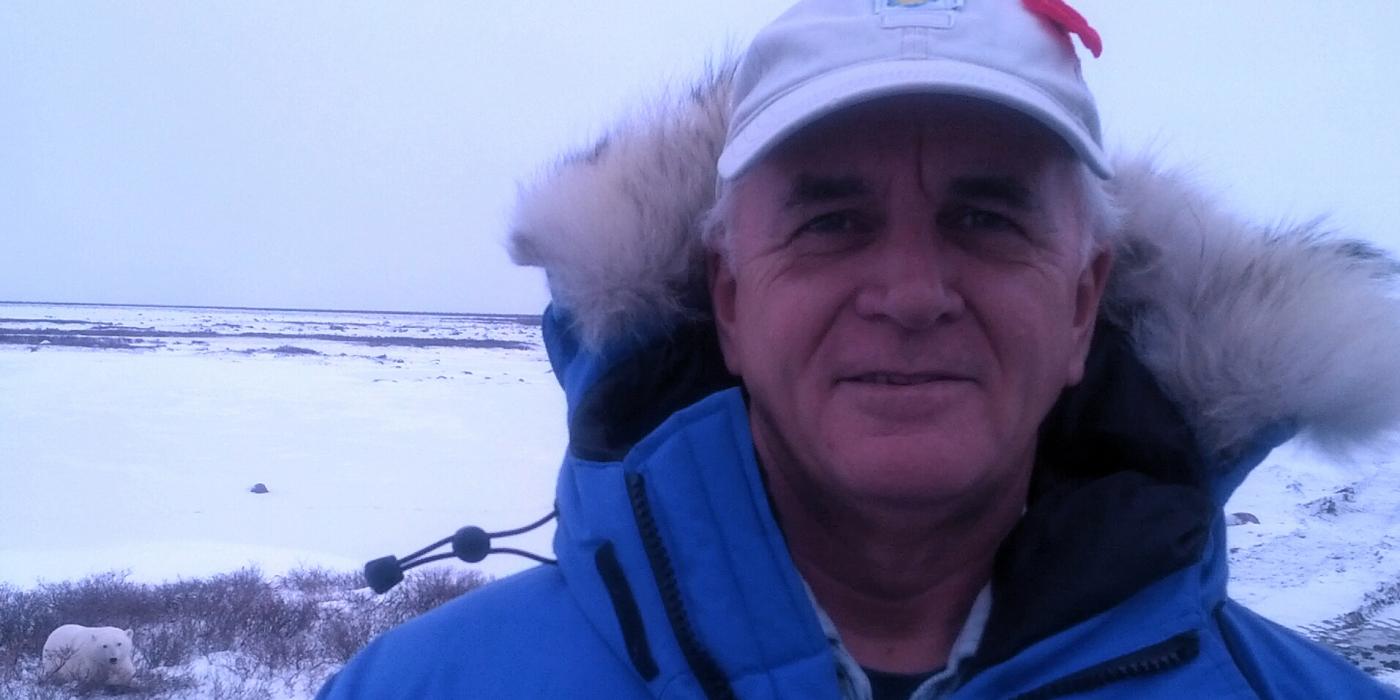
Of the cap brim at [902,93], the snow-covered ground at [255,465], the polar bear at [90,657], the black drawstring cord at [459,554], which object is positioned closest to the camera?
the cap brim at [902,93]

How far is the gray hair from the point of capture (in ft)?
4.20

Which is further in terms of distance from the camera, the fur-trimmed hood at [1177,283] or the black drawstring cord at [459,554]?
the black drawstring cord at [459,554]

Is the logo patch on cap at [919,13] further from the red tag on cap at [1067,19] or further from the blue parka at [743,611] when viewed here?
the blue parka at [743,611]

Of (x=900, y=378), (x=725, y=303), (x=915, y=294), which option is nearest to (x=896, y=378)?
(x=900, y=378)

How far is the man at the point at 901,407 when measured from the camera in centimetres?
115

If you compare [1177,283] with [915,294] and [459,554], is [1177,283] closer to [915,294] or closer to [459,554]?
[915,294]

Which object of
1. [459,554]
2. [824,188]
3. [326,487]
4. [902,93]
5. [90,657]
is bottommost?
[326,487]

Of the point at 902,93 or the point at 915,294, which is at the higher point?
the point at 902,93

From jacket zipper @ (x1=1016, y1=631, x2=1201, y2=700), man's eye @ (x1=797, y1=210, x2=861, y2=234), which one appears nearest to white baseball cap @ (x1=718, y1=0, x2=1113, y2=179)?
man's eye @ (x1=797, y1=210, x2=861, y2=234)

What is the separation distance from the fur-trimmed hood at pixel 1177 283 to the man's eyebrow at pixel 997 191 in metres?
0.40

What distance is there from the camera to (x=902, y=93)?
3.59 ft

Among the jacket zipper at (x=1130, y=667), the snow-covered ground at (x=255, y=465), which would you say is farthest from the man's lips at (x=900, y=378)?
the snow-covered ground at (x=255, y=465)

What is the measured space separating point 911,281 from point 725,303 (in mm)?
356

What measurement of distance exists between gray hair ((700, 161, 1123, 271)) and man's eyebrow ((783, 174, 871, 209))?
9cm
